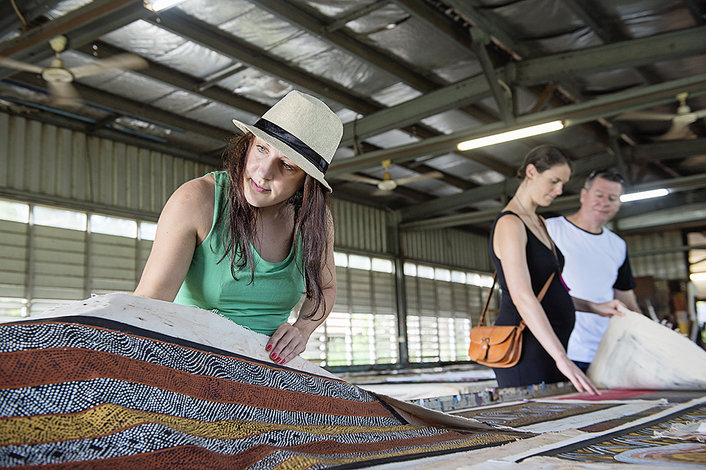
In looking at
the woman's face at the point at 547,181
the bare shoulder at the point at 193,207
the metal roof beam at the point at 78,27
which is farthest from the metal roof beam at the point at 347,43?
the bare shoulder at the point at 193,207

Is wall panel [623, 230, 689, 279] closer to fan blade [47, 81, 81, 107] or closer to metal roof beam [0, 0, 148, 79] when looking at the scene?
metal roof beam [0, 0, 148, 79]

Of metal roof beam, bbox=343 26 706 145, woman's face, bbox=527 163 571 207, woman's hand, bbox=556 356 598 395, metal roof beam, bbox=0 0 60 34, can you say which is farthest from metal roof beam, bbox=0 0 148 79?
woman's hand, bbox=556 356 598 395

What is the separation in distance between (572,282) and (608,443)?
7.09ft

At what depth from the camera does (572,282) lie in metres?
3.08

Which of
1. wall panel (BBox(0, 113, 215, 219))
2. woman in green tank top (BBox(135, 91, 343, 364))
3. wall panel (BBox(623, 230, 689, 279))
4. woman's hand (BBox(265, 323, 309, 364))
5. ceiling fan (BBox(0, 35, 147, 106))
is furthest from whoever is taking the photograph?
wall panel (BBox(623, 230, 689, 279))

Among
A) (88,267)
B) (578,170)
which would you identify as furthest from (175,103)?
(578,170)

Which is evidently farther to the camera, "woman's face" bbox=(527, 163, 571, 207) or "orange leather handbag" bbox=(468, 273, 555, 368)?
"woman's face" bbox=(527, 163, 571, 207)

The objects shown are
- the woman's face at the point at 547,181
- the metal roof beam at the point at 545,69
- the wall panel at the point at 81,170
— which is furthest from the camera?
the wall panel at the point at 81,170

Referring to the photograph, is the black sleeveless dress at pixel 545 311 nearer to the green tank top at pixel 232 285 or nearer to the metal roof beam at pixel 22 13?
the green tank top at pixel 232 285

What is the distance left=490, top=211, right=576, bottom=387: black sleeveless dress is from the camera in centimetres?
236

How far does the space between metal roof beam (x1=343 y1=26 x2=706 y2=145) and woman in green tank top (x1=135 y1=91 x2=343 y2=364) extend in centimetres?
639

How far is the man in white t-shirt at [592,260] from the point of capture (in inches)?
116

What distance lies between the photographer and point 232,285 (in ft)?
4.88

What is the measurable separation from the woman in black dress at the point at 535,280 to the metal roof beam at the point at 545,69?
5093mm
